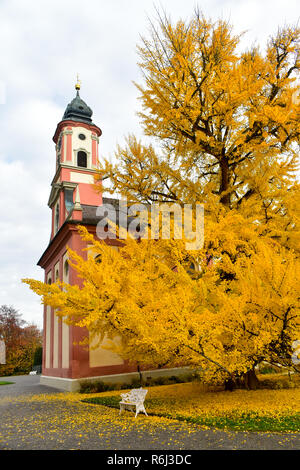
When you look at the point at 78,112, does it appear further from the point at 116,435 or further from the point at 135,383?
the point at 116,435

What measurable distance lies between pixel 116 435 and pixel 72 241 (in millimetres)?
10675

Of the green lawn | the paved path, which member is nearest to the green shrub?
the green lawn

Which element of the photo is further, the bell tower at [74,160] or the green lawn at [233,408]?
the bell tower at [74,160]

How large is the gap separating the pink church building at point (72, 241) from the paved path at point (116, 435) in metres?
2.88

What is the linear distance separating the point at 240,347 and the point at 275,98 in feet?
24.2

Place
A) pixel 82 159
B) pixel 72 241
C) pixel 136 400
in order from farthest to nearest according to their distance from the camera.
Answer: pixel 82 159, pixel 72 241, pixel 136 400

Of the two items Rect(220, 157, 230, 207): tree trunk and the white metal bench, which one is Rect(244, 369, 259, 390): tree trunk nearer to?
the white metal bench

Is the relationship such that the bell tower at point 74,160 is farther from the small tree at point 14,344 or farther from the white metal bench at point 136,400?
the small tree at point 14,344

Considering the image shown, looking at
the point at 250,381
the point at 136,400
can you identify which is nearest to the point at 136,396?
the point at 136,400

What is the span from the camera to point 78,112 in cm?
2248

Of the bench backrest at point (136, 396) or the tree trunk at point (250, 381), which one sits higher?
the bench backrest at point (136, 396)

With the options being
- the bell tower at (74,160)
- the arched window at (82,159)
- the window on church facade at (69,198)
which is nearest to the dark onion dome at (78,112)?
the bell tower at (74,160)

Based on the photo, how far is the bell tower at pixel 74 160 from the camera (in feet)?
66.6
